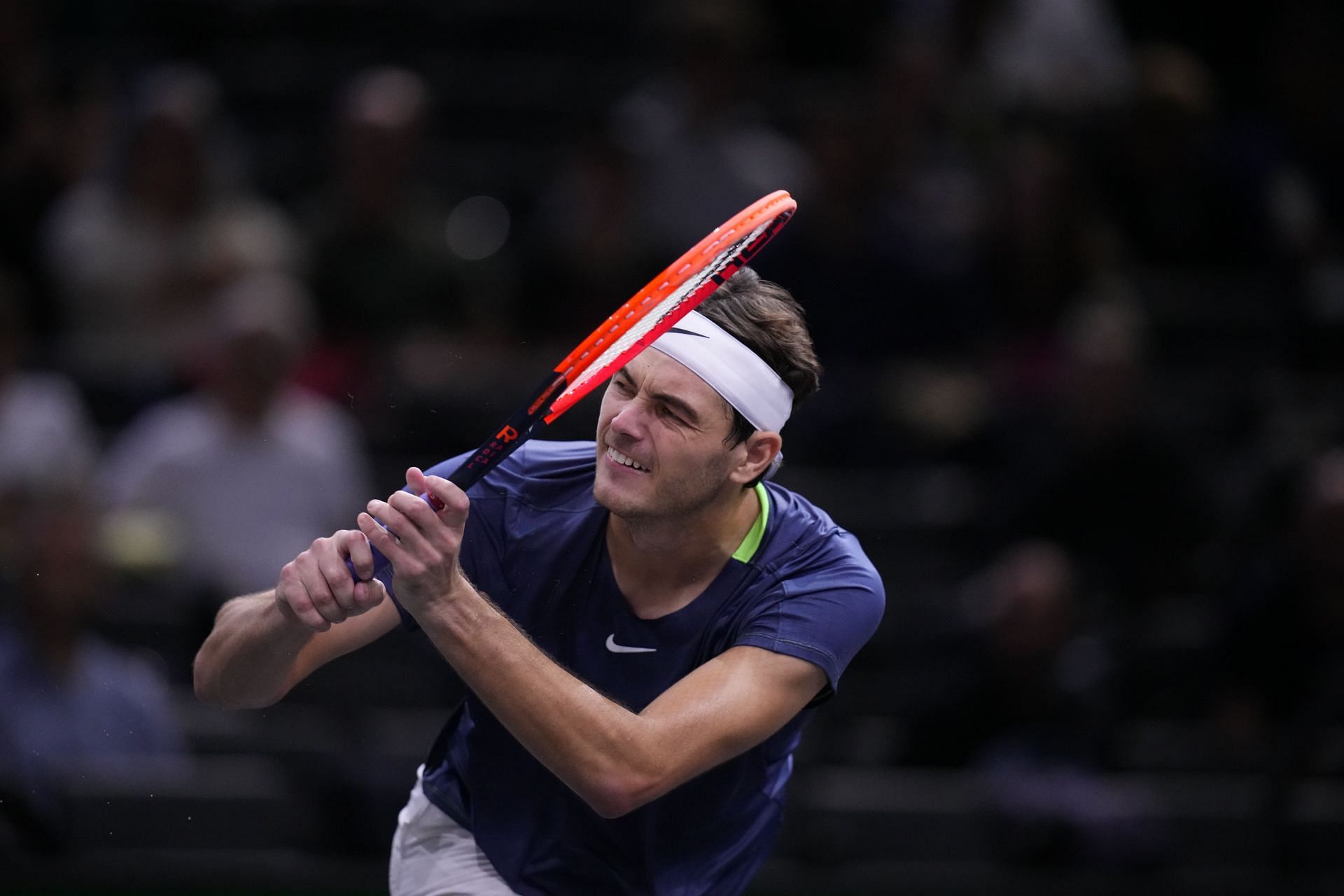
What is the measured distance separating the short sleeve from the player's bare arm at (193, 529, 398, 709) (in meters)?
0.75

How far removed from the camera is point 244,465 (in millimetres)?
6402

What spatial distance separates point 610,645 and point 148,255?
4.46 metres

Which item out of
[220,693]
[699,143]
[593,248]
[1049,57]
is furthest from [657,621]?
[1049,57]

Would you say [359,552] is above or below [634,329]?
below

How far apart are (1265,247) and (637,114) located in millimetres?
3091

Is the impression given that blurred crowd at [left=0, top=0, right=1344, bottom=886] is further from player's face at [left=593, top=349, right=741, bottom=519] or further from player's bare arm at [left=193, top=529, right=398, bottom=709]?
player's face at [left=593, top=349, right=741, bottom=519]

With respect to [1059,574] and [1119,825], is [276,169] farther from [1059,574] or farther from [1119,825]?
[1119,825]

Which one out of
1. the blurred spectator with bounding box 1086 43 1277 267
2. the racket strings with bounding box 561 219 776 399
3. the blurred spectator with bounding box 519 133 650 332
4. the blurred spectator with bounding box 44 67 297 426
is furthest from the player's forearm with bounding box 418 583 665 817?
the blurred spectator with bounding box 1086 43 1277 267

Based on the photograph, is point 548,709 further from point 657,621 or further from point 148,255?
point 148,255

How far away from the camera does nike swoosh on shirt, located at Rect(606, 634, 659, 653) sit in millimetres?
3635

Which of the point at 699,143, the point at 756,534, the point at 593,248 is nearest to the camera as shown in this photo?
the point at 756,534

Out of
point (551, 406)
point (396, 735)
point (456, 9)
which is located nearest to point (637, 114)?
point (456, 9)

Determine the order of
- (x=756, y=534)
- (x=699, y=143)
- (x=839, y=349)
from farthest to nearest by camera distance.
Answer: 1. (x=699, y=143)
2. (x=839, y=349)
3. (x=756, y=534)

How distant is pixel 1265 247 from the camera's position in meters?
8.72
